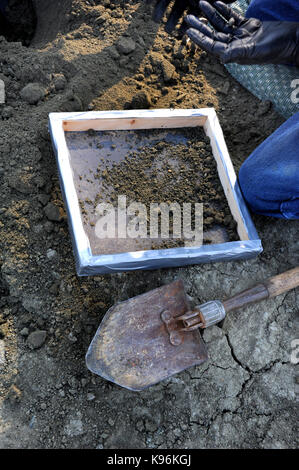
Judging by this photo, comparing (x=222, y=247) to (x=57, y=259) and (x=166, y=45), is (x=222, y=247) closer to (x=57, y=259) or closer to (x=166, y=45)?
(x=57, y=259)

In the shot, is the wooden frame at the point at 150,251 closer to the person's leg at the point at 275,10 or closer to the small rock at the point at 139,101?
the small rock at the point at 139,101

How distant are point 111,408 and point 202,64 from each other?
2.21 metres

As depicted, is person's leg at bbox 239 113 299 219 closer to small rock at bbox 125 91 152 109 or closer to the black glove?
the black glove

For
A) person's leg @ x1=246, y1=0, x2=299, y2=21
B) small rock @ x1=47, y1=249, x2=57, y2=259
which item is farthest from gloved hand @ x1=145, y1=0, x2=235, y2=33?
small rock @ x1=47, y1=249, x2=57, y2=259

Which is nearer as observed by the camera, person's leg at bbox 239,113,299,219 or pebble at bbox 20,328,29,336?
pebble at bbox 20,328,29,336

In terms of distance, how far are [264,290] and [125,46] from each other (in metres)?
1.76

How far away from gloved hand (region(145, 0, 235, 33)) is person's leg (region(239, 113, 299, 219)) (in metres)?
1.20

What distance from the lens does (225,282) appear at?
2.34m

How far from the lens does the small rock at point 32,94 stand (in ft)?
8.50

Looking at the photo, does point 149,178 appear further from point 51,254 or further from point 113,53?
point 113,53

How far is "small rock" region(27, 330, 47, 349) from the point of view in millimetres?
2049

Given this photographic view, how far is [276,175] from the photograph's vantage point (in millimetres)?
2275

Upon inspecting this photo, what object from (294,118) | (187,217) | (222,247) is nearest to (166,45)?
(294,118)

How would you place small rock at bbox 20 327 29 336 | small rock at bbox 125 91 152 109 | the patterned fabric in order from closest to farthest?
1. small rock at bbox 20 327 29 336
2. small rock at bbox 125 91 152 109
3. the patterned fabric
